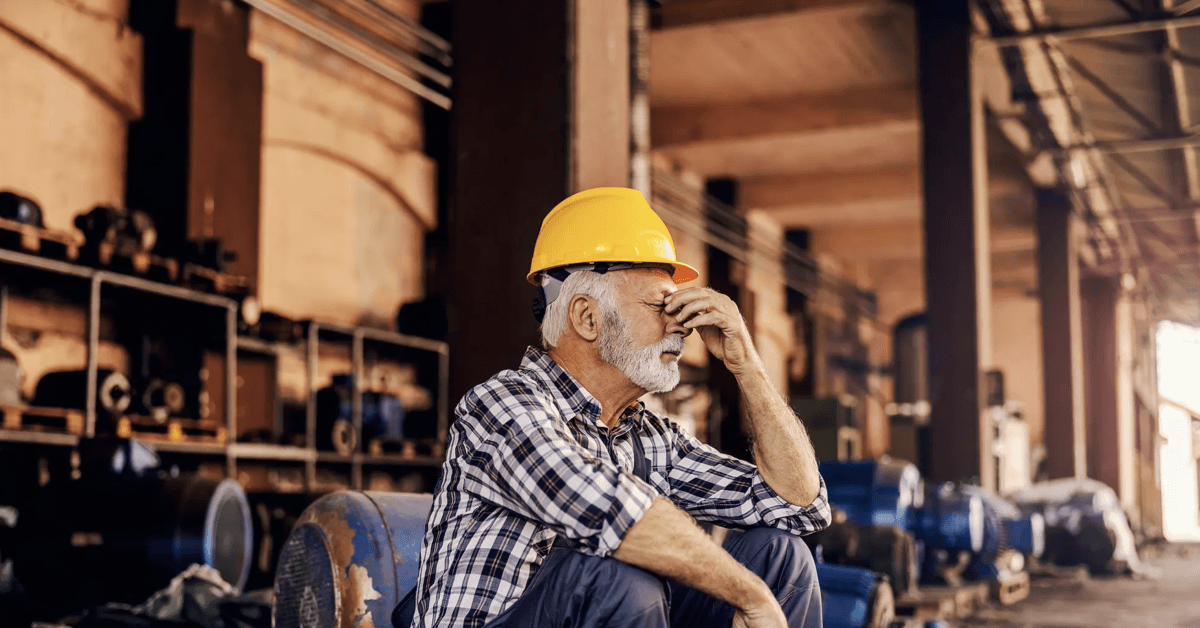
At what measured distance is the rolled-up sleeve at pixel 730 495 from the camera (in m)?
2.57

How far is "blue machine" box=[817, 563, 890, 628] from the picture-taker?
338cm

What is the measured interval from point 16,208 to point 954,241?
699 cm

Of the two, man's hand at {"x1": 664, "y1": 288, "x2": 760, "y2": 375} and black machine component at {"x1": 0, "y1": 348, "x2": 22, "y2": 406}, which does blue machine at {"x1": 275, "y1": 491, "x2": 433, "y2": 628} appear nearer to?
man's hand at {"x1": 664, "y1": 288, "x2": 760, "y2": 375}

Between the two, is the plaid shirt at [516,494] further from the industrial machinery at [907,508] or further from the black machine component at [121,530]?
the industrial machinery at [907,508]

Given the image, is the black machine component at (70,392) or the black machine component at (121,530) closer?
→ the black machine component at (121,530)

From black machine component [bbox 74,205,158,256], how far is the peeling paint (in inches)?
155

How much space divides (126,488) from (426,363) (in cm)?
495

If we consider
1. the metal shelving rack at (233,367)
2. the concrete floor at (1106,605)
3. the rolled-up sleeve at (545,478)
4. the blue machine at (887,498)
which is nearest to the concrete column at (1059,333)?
the concrete floor at (1106,605)

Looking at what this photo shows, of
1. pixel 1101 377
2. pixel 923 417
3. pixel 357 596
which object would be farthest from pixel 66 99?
pixel 1101 377

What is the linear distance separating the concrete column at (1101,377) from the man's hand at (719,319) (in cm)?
1812

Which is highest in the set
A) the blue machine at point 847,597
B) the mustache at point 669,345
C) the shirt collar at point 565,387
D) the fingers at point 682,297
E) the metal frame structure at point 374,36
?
the metal frame structure at point 374,36

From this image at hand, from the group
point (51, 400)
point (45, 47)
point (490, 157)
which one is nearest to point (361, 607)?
point (490, 157)

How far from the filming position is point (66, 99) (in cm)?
661

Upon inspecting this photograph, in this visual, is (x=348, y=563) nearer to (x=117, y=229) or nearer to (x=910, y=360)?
(x=117, y=229)
